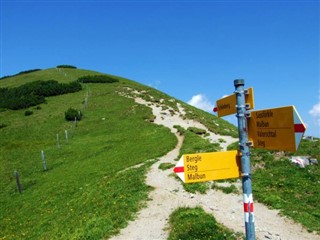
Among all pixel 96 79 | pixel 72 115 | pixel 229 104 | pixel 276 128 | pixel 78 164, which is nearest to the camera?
Result: pixel 276 128

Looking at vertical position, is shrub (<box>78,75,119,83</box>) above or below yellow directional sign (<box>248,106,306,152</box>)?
above

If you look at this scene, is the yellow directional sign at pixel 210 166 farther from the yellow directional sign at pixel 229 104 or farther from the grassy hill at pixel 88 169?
the grassy hill at pixel 88 169

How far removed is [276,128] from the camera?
20.8 ft

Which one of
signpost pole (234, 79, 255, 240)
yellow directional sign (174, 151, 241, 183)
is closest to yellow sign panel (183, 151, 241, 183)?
yellow directional sign (174, 151, 241, 183)

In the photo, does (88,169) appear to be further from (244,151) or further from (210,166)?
(244,151)

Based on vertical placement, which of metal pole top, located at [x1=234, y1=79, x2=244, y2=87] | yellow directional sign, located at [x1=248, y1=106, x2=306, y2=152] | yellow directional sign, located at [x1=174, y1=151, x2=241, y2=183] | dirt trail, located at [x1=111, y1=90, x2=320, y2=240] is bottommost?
dirt trail, located at [x1=111, y1=90, x2=320, y2=240]

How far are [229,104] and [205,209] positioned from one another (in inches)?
404

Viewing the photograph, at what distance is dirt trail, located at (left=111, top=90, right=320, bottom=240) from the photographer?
13.9 m

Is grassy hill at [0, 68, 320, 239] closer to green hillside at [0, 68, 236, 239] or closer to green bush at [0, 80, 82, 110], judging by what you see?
green hillside at [0, 68, 236, 239]

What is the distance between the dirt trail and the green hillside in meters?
0.76

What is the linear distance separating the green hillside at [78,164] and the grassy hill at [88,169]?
6 centimetres

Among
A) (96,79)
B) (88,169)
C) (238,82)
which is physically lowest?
(88,169)

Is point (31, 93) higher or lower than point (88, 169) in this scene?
higher

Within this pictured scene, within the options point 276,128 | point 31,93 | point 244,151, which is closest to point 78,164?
point 244,151
